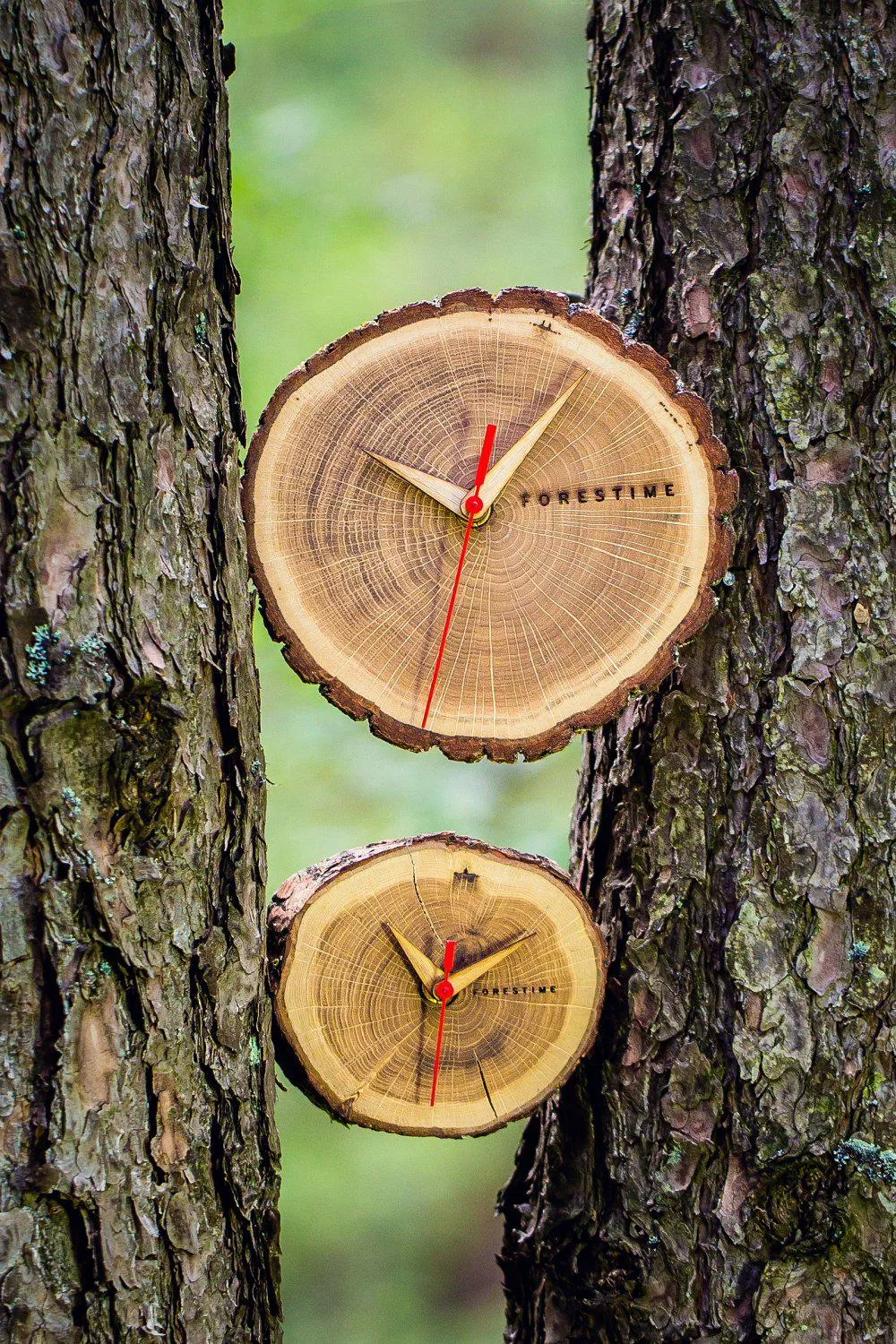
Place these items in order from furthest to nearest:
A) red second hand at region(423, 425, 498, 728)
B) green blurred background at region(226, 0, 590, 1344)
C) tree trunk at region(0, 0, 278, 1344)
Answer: green blurred background at region(226, 0, 590, 1344)
red second hand at region(423, 425, 498, 728)
tree trunk at region(0, 0, 278, 1344)

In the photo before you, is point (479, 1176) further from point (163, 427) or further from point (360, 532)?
point (163, 427)

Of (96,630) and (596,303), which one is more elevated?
(596,303)

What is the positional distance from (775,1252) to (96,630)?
1302 millimetres

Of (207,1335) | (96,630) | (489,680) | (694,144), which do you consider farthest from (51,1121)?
(694,144)

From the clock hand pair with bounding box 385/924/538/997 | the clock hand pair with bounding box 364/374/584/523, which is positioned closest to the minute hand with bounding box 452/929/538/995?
the clock hand pair with bounding box 385/924/538/997

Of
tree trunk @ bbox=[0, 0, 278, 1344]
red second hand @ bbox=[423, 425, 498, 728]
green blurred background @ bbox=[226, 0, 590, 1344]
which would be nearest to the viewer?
tree trunk @ bbox=[0, 0, 278, 1344]

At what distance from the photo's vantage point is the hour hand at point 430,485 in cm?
139

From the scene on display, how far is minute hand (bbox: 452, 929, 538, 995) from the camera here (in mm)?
1436

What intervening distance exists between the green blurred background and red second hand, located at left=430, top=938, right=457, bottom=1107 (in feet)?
3.11

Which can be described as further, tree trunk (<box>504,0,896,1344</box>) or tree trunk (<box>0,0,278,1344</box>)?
tree trunk (<box>504,0,896,1344</box>)

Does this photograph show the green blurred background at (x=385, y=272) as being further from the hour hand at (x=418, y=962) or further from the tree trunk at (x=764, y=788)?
the hour hand at (x=418, y=962)

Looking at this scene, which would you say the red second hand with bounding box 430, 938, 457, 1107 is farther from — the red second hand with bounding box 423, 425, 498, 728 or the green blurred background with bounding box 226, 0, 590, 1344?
the green blurred background with bounding box 226, 0, 590, 1344

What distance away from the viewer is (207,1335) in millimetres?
1284

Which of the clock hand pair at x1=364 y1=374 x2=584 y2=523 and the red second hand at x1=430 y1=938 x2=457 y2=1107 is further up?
the clock hand pair at x1=364 y1=374 x2=584 y2=523
